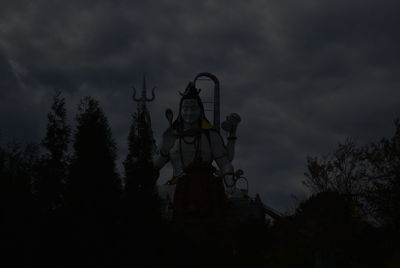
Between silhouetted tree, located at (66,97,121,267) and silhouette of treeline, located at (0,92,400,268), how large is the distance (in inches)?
0.9

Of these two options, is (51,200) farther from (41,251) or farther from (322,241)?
(322,241)

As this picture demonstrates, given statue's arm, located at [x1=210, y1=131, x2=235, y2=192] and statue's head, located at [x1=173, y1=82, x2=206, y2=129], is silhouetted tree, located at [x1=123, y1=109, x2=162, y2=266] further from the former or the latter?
statue's arm, located at [x1=210, y1=131, x2=235, y2=192]

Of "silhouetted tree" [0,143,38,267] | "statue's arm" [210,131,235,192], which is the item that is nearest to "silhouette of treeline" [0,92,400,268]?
"silhouetted tree" [0,143,38,267]

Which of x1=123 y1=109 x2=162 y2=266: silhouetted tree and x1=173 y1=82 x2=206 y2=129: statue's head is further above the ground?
x1=173 y1=82 x2=206 y2=129: statue's head

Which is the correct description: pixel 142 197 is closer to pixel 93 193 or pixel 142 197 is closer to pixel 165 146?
pixel 93 193

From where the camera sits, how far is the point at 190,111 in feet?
79.6

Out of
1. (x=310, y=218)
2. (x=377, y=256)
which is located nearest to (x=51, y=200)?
(x=310, y=218)

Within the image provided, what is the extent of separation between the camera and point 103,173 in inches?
628

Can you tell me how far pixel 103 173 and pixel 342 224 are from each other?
730 centimetres

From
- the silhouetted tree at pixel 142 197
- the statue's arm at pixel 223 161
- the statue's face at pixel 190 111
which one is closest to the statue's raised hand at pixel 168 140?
the statue's face at pixel 190 111

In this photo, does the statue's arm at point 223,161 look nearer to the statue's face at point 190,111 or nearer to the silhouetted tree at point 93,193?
the statue's face at point 190,111

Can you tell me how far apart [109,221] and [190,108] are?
9.62 m

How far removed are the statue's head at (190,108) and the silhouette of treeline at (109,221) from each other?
4700 millimetres

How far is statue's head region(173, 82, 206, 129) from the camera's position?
79.6 feet
